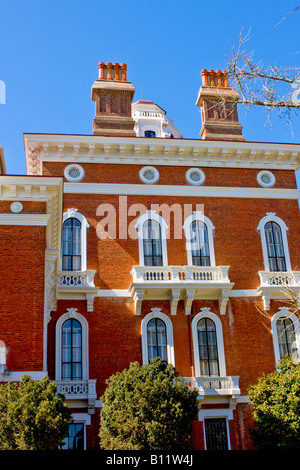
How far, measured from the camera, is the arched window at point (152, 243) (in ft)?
82.1

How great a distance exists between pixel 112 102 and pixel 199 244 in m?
8.01

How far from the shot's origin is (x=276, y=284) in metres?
25.1

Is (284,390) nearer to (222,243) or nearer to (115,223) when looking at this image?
(222,243)

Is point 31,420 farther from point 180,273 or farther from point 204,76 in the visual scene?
point 204,76

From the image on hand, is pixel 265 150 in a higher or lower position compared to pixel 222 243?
higher

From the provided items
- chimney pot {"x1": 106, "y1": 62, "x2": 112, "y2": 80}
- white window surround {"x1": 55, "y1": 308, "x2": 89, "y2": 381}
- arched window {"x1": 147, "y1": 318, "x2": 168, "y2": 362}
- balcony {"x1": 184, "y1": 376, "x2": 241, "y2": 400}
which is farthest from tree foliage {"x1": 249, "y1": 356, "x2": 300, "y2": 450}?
chimney pot {"x1": 106, "y1": 62, "x2": 112, "y2": 80}

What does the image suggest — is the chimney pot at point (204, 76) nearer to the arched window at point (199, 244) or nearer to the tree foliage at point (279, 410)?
the arched window at point (199, 244)

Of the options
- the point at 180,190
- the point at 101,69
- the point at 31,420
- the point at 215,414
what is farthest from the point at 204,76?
the point at 31,420

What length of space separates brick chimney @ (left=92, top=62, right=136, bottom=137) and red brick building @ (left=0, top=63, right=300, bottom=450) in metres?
0.08
